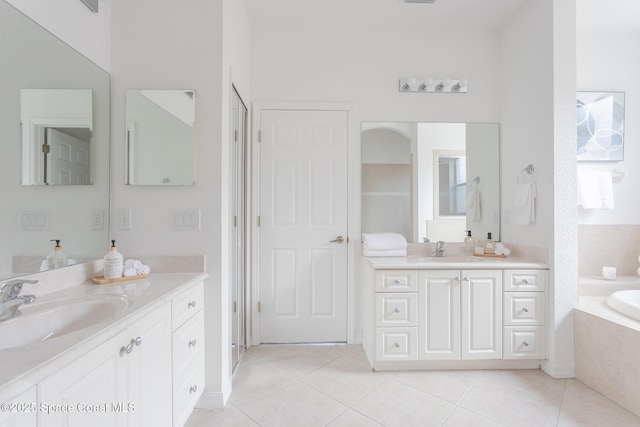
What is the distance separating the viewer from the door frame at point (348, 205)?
8.46 feet

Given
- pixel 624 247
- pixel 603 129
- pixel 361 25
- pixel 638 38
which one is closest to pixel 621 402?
pixel 624 247

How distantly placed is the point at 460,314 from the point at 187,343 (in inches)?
73.6

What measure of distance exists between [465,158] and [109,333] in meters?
2.86

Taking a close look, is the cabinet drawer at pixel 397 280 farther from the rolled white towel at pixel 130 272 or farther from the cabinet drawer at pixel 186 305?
the rolled white towel at pixel 130 272

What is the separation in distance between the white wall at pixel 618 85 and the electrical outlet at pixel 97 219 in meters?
3.68

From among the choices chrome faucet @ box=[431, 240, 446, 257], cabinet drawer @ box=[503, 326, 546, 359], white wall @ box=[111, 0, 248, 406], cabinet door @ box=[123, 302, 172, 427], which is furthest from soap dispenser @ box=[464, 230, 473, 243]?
cabinet door @ box=[123, 302, 172, 427]

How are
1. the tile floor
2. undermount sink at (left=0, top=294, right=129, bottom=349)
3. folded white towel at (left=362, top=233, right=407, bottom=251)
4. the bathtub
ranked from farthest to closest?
1. folded white towel at (left=362, top=233, right=407, bottom=251)
2. the bathtub
3. the tile floor
4. undermount sink at (left=0, top=294, right=129, bottom=349)

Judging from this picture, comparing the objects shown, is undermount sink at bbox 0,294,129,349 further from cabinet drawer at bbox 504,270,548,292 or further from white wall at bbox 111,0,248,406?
cabinet drawer at bbox 504,270,548,292

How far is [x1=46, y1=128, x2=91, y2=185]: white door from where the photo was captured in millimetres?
1375

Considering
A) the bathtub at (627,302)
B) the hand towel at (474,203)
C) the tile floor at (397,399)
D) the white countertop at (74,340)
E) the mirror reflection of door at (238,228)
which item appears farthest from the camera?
the hand towel at (474,203)

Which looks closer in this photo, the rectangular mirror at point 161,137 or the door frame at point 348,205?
the rectangular mirror at point 161,137

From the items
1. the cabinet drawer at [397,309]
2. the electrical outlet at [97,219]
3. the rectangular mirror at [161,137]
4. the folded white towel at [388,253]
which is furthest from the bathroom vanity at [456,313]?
the electrical outlet at [97,219]

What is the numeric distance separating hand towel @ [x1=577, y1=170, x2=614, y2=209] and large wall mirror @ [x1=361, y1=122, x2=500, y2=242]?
63 centimetres

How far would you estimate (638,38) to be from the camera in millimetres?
2594
